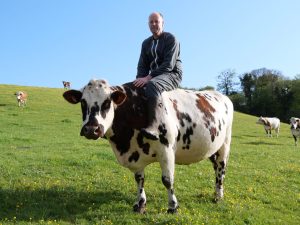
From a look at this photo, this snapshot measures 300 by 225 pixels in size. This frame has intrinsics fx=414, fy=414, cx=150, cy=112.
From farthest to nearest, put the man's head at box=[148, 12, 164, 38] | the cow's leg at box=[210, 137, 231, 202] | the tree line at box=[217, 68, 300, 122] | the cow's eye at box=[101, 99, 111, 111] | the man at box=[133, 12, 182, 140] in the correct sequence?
the tree line at box=[217, 68, 300, 122] < the cow's leg at box=[210, 137, 231, 202] < the man's head at box=[148, 12, 164, 38] < the man at box=[133, 12, 182, 140] < the cow's eye at box=[101, 99, 111, 111]

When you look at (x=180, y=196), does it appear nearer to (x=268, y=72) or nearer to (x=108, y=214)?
(x=108, y=214)

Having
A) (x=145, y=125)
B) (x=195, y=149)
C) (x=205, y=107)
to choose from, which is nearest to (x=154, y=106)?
(x=145, y=125)

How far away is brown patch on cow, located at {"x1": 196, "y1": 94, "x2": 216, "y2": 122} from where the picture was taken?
963 cm

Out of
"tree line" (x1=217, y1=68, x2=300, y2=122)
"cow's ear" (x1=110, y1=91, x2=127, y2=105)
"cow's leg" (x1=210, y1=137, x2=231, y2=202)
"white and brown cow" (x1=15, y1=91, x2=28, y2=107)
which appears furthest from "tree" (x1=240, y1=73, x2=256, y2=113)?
"cow's ear" (x1=110, y1=91, x2=127, y2=105)

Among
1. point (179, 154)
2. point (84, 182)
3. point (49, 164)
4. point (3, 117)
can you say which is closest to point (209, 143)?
point (179, 154)

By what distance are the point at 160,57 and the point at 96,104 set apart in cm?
213

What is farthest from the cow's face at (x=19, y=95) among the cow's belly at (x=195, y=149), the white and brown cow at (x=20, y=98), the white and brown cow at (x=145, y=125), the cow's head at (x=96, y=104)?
the cow's head at (x=96, y=104)

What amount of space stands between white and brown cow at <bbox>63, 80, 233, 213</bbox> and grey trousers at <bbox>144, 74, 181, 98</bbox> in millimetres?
253

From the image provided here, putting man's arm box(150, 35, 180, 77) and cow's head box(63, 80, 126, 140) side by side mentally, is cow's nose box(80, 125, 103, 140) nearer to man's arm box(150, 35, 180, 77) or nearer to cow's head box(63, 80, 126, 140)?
cow's head box(63, 80, 126, 140)

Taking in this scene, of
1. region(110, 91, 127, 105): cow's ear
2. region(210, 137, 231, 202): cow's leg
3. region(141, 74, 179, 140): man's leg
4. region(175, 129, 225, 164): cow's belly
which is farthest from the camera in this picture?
region(210, 137, 231, 202): cow's leg

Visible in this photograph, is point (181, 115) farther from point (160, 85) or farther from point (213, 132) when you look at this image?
point (213, 132)

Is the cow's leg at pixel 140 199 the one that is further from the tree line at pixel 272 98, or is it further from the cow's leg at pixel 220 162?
the tree line at pixel 272 98

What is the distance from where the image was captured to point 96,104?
7.49 meters

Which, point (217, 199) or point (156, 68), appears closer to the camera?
point (156, 68)
